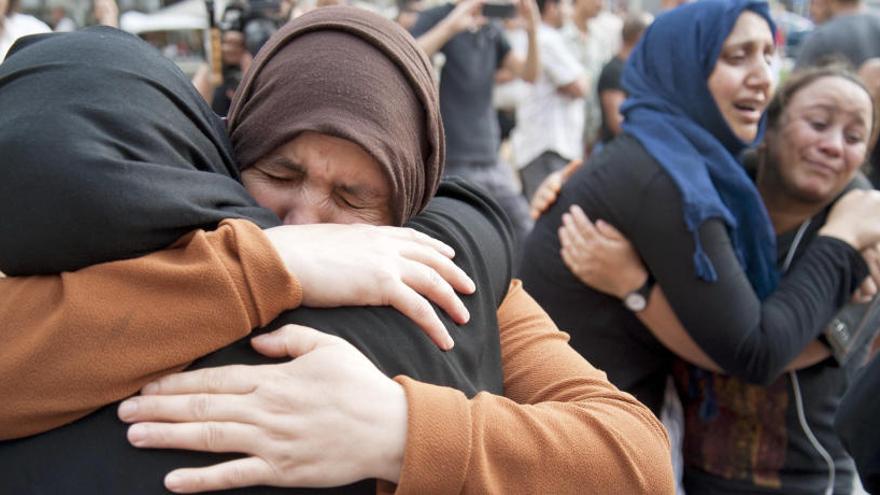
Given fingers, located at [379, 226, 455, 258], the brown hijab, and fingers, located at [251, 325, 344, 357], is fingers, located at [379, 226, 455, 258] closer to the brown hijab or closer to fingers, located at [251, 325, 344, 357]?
the brown hijab

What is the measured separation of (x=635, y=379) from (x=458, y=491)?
1515mm

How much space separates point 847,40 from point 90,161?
16.2ft

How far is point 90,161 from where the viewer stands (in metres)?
0.94

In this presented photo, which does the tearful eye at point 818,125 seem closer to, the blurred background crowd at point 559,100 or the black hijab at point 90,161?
the blurred background crowd at point 559,100

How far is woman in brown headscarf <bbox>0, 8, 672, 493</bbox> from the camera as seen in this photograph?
38.9 inches

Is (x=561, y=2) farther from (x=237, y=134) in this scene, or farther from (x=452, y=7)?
(x=237, y=134)

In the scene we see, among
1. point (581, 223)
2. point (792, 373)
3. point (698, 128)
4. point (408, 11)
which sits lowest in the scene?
point (408, 11)

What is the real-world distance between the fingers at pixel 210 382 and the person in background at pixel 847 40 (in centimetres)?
456

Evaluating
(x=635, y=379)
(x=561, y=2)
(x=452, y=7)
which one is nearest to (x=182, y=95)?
(x=635, y=379)

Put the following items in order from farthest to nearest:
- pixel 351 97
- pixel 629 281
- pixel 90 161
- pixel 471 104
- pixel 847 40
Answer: pixel 471 104
pixel 847 40
pixel 629 281
pixel 351 97
pixel 90 161

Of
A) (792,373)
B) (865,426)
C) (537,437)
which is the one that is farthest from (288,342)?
(792,373)

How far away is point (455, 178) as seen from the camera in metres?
1.57

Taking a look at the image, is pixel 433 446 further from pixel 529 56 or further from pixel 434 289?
pixel 529 56

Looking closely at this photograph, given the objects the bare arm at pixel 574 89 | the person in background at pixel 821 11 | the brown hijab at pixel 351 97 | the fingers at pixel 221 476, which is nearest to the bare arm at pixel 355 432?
the fingers at pixel 221 476
